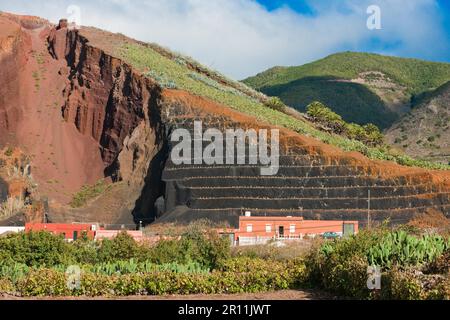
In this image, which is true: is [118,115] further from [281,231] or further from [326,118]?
[281,231]

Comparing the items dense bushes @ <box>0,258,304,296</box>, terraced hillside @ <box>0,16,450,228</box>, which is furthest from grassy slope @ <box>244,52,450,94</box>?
dense bushes @ <box>0,258,304,296</box>

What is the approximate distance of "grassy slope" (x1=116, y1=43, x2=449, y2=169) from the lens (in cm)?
6794

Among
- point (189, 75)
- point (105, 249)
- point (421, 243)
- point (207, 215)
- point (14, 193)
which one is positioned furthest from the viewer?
point (189, 75)

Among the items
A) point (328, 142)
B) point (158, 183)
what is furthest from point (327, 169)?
point (158, 183)

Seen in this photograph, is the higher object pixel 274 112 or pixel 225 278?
pixel 274 112

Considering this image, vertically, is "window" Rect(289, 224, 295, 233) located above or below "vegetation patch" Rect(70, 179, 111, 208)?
below

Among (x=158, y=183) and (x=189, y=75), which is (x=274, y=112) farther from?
(x=158, y=183)

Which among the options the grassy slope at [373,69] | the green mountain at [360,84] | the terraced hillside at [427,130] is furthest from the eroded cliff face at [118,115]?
the grassy slope at [373,69]

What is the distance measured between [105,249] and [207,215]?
2446 cm

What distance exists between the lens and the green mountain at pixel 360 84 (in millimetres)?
143250

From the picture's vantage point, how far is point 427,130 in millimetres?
117938

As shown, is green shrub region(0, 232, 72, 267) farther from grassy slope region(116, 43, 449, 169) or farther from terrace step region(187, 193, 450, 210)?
grassy slope region(116, 43, 449, 169)

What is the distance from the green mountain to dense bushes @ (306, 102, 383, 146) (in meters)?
47.7

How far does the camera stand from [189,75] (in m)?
83.4
